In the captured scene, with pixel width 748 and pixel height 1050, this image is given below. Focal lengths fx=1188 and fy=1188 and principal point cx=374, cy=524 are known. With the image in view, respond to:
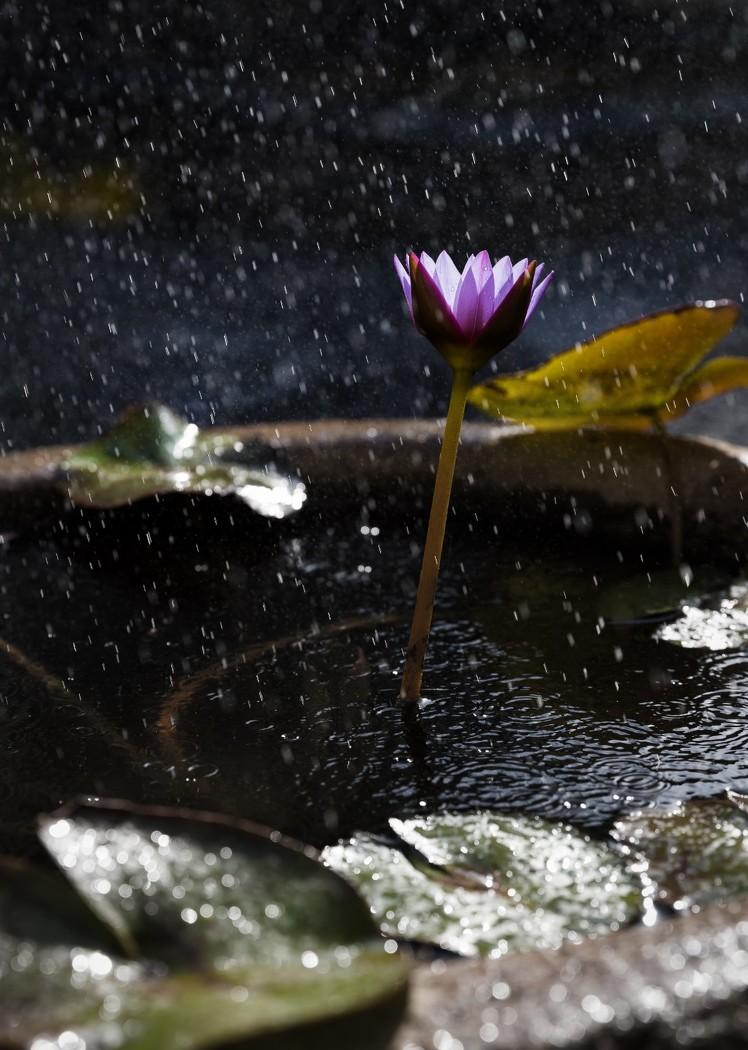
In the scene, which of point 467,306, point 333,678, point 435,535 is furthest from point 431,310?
point 333,678

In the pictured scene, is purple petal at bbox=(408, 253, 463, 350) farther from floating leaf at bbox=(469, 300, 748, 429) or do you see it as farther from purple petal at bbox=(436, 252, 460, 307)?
floating leaf at bbox=(469, 300, 748, 429)

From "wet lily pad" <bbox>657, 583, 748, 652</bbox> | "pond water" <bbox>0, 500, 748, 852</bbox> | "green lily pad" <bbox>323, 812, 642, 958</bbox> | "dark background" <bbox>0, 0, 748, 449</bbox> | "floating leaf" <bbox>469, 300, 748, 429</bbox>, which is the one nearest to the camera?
"green lily pad" <bbox>323, 812, 642, 958</bbox>

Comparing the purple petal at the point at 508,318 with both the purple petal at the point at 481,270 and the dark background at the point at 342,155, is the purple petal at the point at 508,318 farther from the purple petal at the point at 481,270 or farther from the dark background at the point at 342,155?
the dark background at the point at 342,155

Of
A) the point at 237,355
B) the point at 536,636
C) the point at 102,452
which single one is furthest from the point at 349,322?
the point at 536,636

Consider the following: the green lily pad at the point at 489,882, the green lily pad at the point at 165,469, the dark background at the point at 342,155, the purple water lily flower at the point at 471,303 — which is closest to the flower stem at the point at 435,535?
the purple water lily flower at the point at 471,303

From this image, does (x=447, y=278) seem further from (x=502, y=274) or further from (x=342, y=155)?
(x=342, y=155)

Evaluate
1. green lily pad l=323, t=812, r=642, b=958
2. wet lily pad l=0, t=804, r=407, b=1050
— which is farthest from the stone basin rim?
wet lily pad l=0, t=804, r=407, b=1050
